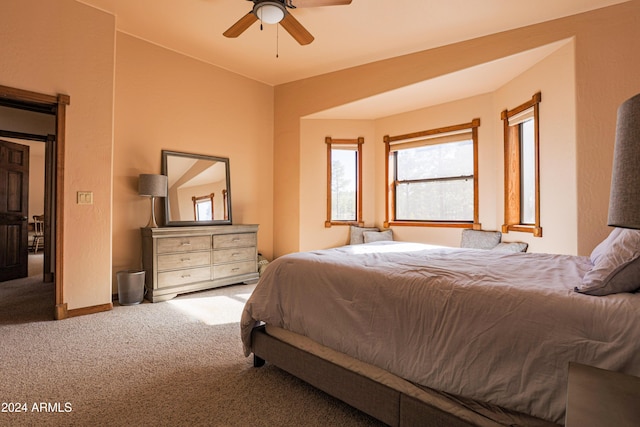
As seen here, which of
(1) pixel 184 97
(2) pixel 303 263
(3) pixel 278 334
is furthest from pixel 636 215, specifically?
(1) pixel 184 97

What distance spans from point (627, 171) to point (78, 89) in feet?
13.3

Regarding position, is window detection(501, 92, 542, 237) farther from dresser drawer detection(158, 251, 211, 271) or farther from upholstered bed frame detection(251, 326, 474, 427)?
dresser drawer detection(158, 251, 211, 271)

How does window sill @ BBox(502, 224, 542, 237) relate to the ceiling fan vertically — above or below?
below

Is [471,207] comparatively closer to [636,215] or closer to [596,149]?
[596,149]

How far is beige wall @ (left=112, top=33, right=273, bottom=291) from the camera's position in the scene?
148 inches

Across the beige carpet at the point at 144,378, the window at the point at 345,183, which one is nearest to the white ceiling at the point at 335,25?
the window at the point at 345,183

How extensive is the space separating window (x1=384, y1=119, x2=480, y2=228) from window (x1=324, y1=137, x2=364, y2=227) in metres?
0.46

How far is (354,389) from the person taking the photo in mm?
1552

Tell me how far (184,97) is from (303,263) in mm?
3423

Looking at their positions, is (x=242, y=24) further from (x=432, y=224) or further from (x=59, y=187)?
(x=432, y=224)

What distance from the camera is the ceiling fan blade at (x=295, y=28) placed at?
2.67 meters

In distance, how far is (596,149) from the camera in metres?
2.71

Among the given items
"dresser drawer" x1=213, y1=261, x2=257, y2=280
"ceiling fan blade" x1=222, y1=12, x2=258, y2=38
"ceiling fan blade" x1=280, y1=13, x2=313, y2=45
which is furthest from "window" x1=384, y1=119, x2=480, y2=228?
"ceiling fan blade" x1=222, y1=12, x2=258, y2=38

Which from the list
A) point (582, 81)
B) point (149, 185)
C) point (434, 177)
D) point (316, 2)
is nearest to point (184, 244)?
point (149, 185)
